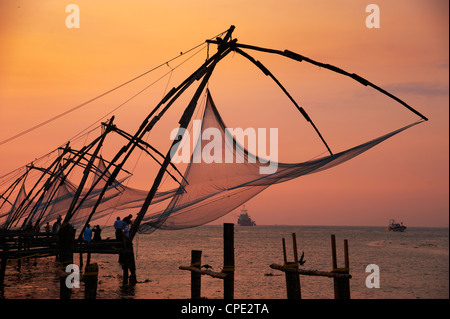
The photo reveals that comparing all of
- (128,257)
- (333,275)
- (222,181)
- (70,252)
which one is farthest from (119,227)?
(333,275)

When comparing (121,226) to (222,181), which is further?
(121,226)

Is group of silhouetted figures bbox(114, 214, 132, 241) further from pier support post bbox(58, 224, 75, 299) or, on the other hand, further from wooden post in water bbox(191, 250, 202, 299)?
wooden post in water bbox(191, 250, 202, 299)

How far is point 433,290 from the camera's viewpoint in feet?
112

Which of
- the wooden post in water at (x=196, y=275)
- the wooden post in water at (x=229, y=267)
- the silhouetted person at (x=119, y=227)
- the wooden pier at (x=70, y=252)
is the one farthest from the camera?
the silhouetted person at (x=119, y=227)

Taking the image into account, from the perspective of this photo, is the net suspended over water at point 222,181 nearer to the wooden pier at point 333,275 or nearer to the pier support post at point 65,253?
the wooden pier at point 333,275

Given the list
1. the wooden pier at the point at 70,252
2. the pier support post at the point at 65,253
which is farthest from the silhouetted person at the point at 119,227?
the pier support post at the point at 65,253

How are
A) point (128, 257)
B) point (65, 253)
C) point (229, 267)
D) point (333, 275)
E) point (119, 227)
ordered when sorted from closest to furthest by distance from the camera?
point (333, 275), point (229, 267), point (65, 253), point (128, 257), point (119, 227)

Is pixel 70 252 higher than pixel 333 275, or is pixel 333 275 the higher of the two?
pixel 70 252

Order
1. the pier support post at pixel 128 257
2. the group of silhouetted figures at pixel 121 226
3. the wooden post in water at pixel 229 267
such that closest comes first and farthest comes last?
the wooden post in water at pixel 229 267, the pier support post at pixel 128 257, the group of silhouetted figures at pixel 121 226

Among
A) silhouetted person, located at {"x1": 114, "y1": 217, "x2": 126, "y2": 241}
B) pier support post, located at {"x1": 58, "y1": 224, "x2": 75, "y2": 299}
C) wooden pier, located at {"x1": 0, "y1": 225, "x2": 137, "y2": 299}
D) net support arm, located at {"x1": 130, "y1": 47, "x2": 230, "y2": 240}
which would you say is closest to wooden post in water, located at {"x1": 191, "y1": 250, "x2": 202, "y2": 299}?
net support arm, located at {"x1": 130, "y1": 47, "x2": 230, "y2": 240}

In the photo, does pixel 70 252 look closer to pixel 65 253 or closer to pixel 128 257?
pixel 65 253

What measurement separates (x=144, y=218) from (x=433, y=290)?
2643cm
